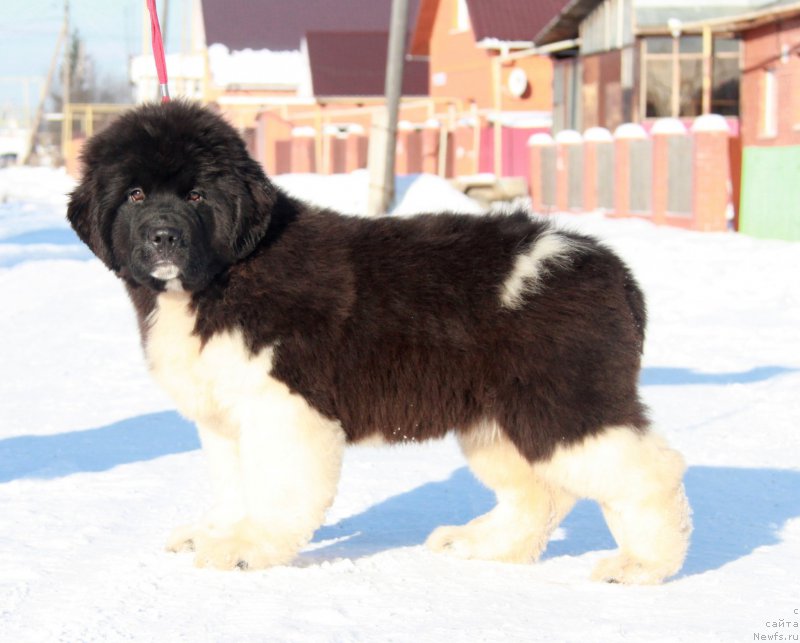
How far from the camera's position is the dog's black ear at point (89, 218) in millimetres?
4469

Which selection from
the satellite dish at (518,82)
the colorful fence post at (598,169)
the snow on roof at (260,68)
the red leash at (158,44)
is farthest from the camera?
the snow on roof at (260,68)

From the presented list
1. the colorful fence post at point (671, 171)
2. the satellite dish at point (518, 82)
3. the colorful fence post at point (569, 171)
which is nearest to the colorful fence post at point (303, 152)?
the satellite dish at point (518, 82)

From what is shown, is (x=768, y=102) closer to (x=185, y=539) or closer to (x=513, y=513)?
(x=513, y=513)

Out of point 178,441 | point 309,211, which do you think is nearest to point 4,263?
point 178,441

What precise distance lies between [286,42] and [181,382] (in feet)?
160

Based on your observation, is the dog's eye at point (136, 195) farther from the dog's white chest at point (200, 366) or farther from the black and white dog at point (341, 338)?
the dog's white chest at point (200, 366)

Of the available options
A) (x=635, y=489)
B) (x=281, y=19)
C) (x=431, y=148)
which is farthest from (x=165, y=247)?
(x=281, y=19)

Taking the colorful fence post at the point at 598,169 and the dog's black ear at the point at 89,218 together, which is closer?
the dog's black ear at the point at 89,218

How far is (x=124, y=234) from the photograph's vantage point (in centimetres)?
442

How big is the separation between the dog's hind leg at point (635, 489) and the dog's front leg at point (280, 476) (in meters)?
0.76

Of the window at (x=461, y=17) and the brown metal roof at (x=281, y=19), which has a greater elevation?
the brown metal roof at (x=281, y=19)

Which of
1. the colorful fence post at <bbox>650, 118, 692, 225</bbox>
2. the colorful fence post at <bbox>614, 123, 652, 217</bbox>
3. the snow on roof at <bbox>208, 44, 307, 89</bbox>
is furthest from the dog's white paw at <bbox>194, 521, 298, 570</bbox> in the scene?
the snow on roof at <bbox>208, 44, 307, 89</bbox>

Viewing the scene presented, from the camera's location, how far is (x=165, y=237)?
4.24 meters

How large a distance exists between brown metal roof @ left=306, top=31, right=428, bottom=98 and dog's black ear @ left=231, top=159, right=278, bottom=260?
41.8 meters
